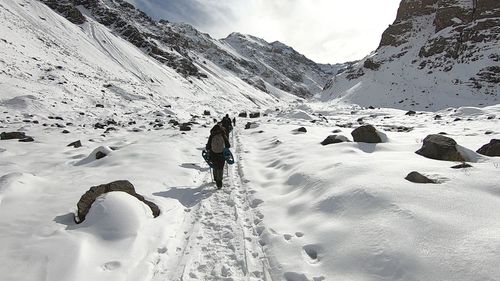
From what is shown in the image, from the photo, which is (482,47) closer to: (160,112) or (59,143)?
(160,112)

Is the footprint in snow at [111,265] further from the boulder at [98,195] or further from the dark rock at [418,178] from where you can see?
the dark rock at [418,178]

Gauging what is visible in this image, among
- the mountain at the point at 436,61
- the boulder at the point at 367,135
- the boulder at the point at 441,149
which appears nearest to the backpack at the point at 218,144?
the boulder at the point at 441,149

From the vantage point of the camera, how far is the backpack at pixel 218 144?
10.2 meters

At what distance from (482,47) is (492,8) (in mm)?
11906

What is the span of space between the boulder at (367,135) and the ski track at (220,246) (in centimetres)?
731

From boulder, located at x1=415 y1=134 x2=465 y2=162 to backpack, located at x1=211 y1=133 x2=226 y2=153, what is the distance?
6.36 m

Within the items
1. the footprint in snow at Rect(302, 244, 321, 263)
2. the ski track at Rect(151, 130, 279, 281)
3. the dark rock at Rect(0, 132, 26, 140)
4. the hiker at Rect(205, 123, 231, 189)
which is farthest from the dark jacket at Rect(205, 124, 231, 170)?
the dark rock at Rect(0, 132, 26, 140)

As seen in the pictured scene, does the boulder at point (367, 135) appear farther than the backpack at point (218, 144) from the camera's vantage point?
Yes

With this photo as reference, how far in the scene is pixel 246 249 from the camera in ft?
19.2

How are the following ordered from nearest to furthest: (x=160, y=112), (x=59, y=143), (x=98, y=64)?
(x=59, y=143) < (x=160, y=112) < (x=98, y=64)

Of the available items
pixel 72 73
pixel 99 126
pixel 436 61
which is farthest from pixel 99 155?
pixel 436 61

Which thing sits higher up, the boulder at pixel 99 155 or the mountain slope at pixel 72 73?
the mountain slope at pixel 72 73

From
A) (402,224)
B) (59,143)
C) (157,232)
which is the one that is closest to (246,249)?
(157,232)

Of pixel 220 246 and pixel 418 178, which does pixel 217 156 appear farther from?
pixel 418 178
